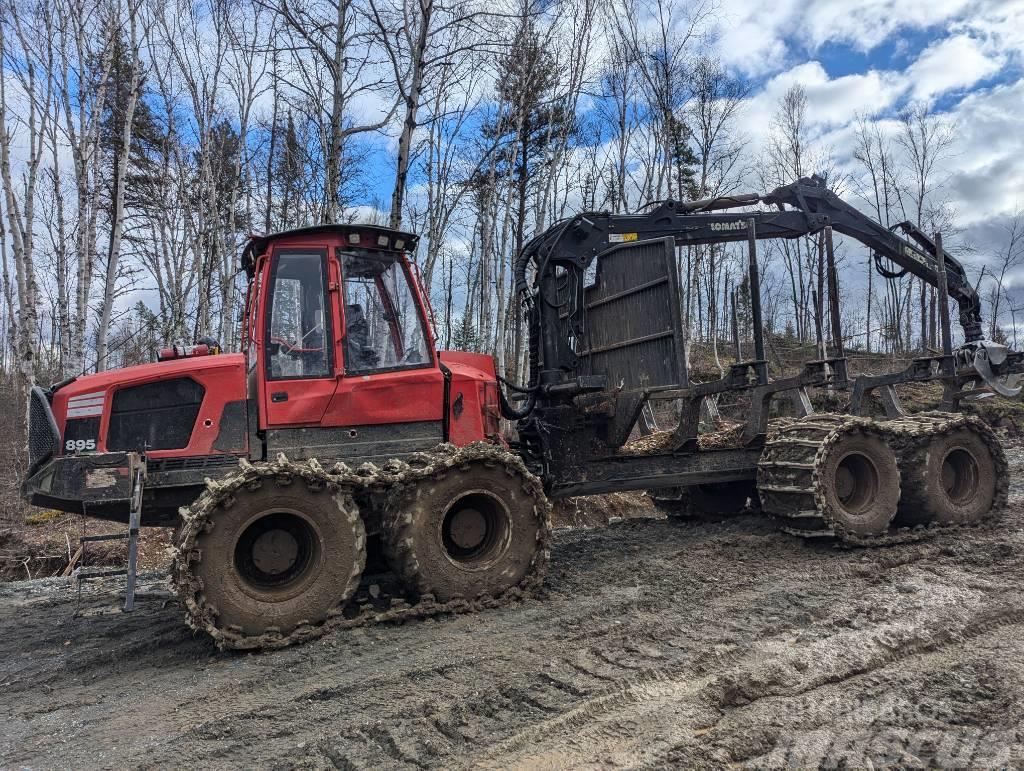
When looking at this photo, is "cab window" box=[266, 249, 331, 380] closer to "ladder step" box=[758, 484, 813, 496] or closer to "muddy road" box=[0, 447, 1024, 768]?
"muddy road" box=[0, 447, 1024, 768]

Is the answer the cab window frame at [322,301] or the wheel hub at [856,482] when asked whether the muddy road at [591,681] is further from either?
the cab window frame at [322,301]

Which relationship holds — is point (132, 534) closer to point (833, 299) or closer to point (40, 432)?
point (40, 432)

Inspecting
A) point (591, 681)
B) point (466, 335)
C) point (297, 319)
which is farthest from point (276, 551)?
point (466, 335)

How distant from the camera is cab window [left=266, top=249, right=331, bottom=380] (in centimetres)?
529

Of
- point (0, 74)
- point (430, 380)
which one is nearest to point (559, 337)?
point (430, 380)

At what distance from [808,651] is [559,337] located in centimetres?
399

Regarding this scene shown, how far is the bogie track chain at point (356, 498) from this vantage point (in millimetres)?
4469

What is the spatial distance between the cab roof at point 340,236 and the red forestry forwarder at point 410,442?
2cm

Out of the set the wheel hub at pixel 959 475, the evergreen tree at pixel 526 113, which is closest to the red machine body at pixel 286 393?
the wheel hub at pixel 959 475

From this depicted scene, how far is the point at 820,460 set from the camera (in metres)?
6.40

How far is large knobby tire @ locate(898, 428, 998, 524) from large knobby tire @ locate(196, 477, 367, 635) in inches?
219

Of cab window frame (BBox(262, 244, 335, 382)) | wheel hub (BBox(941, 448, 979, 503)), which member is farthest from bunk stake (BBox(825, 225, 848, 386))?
cab window frame (BBox(262, 244, 335, 382))

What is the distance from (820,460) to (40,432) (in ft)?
21.1

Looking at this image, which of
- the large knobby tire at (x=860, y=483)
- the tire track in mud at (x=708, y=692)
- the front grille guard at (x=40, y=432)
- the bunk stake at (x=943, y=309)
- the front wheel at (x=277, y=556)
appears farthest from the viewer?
the bunk stake at (x=943, y=309)
